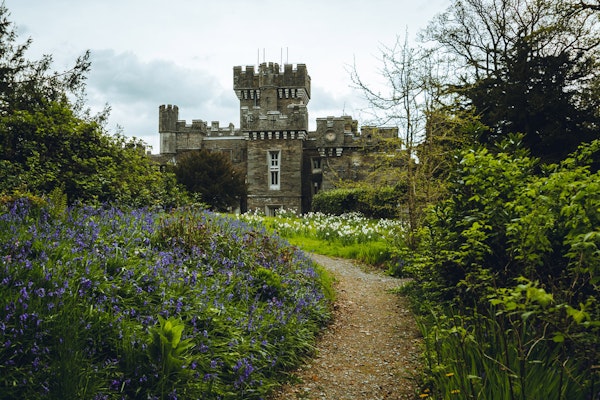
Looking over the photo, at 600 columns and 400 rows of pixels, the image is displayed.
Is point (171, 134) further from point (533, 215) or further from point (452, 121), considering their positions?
point (533, 215)

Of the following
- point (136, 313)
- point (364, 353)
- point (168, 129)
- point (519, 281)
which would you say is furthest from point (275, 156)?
point (519, 281)

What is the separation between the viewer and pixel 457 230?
236 inches

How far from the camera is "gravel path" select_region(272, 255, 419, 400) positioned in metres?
4.64

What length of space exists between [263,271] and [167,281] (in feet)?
5.44

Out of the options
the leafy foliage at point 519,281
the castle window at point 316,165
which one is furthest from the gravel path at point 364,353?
the castle window at point 316,165

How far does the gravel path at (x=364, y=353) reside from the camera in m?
4.64

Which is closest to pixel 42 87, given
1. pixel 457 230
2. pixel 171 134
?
A: pixel 457 230

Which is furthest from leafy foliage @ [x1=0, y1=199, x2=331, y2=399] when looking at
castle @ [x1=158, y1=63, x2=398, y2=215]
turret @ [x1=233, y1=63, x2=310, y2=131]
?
turret @ [x1=233, y1=63, x2=310, y2=131]

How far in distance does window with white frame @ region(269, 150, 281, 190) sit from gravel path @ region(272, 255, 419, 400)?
22.8 m

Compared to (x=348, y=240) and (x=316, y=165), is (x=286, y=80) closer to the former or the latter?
(x=316, y=165)

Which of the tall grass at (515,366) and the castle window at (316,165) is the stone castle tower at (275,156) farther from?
the tall grass at (515,366)

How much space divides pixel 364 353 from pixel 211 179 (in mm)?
20609

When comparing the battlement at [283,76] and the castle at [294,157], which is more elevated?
the battlement at [283,76]

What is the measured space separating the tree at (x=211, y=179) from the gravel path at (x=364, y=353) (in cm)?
1687
